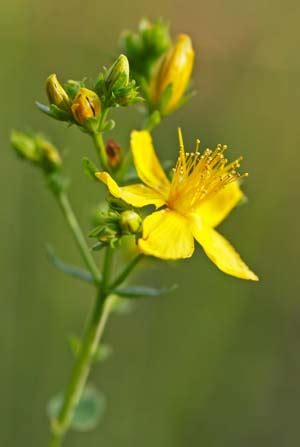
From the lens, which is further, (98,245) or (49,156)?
(49,156)

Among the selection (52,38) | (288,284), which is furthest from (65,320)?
(52,38)

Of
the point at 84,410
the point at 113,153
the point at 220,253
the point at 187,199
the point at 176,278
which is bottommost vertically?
the point at 176,278

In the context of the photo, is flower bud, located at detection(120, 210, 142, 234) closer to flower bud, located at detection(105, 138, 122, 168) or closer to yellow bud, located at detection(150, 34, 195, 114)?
flower bud, located at detection(105, 138, 122, 168)

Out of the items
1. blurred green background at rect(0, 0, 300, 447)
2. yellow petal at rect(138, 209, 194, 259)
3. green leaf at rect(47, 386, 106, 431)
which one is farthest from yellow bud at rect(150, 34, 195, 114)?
blurred green background at rect(0, 0, 300, 447)

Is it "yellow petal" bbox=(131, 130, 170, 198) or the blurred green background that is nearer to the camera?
"yellow petal" bbox=(131, 130, 170, 198)

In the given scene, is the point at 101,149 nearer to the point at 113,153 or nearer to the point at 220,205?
the point at 113,153

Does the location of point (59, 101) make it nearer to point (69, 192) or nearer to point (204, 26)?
point (69, 192)

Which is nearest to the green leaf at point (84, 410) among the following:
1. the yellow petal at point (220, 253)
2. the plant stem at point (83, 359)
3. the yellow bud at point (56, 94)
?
the plant stem at point (83, 359)

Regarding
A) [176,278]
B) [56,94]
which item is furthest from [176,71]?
[176,278]
